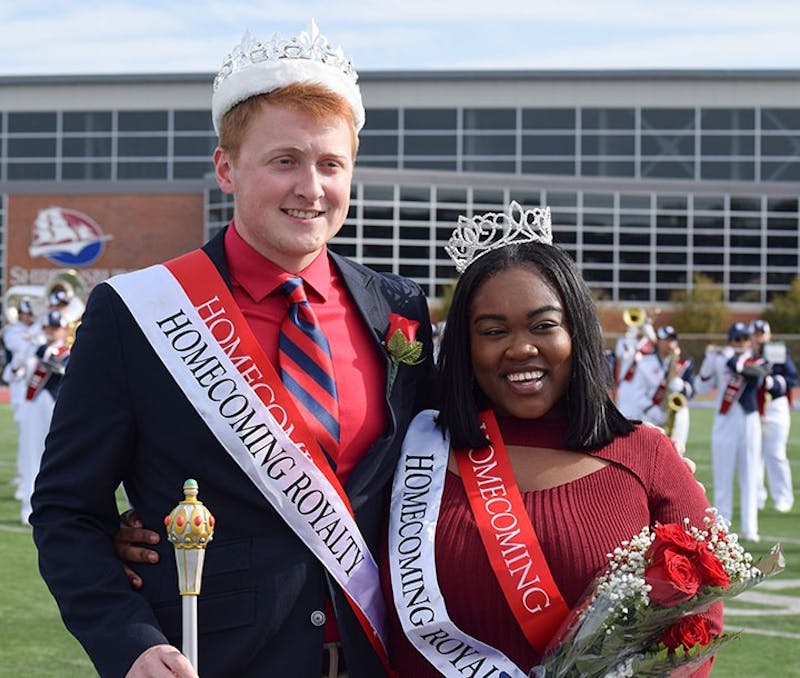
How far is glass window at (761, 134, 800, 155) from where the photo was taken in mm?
47688

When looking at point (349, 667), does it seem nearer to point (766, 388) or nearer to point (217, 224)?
point (766, 388)

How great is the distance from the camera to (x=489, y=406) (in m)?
3.02

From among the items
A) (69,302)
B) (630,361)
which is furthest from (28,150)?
(69,302)

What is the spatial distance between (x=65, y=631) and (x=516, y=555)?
4828 mm

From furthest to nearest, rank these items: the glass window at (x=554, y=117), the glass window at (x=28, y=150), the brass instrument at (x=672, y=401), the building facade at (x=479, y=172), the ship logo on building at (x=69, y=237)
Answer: the glass window at (x=28, y=150)
the glass window at (x=554, y=117)
the ship logo on building at (x=69, y=237)
the building facade at (x=479, y=172)
the brass instrument at (x=672, y=401)

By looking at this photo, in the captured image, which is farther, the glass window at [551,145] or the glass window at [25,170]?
the glass window at [25,170]

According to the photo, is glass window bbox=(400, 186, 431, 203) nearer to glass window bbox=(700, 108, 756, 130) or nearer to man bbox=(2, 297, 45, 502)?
glass window bbox=(700, 108, 756, 130)

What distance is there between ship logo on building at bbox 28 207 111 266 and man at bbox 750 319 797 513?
37.1 m

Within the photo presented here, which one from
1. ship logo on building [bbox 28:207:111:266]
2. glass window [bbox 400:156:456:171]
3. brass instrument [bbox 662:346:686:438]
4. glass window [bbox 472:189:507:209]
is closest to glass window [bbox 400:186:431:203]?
glass window [bbox 472:189:507:209]

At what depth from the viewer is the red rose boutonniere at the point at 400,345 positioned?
293 cm

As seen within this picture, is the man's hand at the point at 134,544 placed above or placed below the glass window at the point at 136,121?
below

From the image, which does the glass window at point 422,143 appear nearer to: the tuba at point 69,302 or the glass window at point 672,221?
the glass window at point 672,221

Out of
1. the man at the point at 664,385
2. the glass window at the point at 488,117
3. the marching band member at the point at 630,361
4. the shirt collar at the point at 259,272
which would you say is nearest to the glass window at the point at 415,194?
the glass window at the point at 488,117

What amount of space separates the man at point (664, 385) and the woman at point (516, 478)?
10783 millimetres
